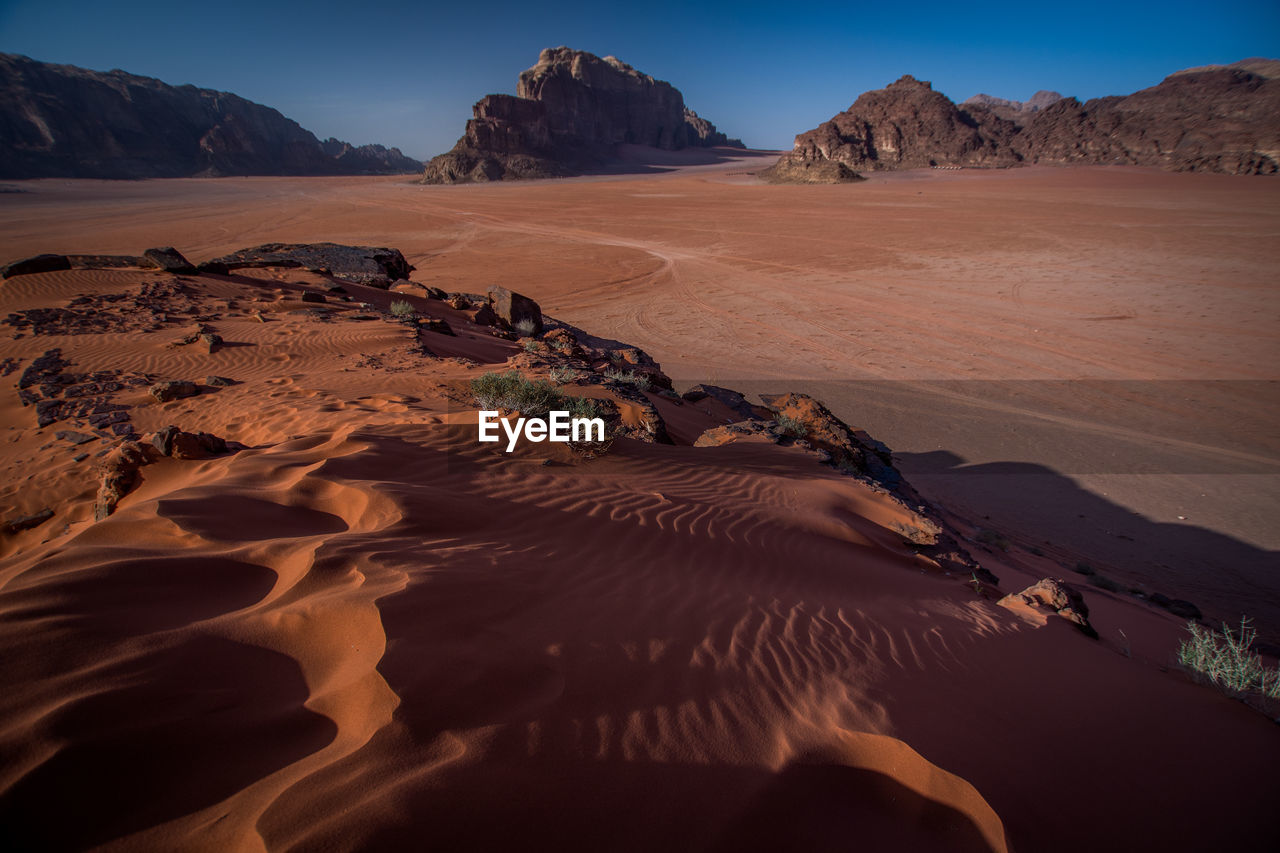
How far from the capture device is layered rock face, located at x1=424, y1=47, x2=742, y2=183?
69250mm

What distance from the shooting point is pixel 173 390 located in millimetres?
5926

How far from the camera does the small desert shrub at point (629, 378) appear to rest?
746cm

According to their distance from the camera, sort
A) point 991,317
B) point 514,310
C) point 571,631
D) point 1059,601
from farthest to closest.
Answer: point 991,317 → point 514,310 → point 1059,601 → point 571,631

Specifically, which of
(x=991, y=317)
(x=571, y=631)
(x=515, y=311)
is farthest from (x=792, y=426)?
(x=991, y=317)

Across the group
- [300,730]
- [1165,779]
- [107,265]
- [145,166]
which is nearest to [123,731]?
[300,730]

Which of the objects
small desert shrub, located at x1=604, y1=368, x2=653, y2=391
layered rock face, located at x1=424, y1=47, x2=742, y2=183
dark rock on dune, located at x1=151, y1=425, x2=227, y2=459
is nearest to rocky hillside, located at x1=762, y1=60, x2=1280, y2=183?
layered rock face, located at x1=424, y1=47, x2=742, y2=183

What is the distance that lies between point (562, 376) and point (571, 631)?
15.0 feet

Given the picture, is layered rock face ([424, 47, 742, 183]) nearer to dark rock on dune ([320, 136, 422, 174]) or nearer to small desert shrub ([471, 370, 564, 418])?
dark rock on dune ([320, 136, 422, 174])

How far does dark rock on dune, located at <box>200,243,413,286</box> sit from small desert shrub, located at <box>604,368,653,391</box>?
27.1 ft

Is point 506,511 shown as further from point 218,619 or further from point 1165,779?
point 1165,779

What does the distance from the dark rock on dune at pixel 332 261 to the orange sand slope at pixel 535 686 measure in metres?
10.4

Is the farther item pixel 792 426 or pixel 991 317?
pixel 991 317

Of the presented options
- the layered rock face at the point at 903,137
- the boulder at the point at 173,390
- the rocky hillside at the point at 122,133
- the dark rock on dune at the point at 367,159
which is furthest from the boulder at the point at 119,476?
the dark rock on dune at the point at 367,159

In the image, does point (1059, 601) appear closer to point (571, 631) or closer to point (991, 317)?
point (571, 631)
